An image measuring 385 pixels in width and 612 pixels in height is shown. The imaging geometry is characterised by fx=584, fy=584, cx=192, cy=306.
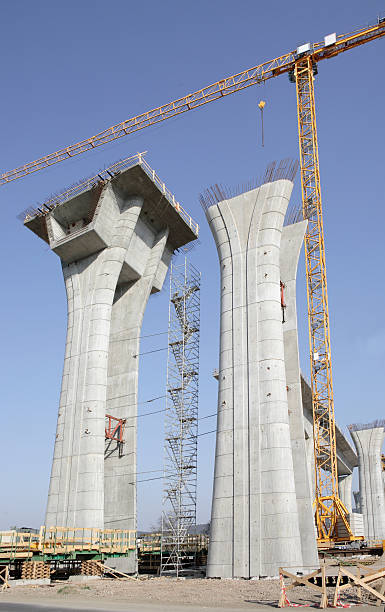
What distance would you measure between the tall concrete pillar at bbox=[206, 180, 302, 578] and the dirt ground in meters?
2.24

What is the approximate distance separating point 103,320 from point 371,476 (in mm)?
48205

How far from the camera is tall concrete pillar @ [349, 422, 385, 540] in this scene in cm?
7400

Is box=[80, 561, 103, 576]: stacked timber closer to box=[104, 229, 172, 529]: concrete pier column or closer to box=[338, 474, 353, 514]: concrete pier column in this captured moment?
box=[104, 229, 172, 529]: concrete pier column

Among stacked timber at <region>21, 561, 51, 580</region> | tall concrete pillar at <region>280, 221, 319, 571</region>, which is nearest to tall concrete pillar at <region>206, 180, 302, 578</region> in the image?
tall concrete pillar at <region>280, 221, 319, 571</region>

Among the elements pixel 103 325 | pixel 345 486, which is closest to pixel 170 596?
pixel 103 325

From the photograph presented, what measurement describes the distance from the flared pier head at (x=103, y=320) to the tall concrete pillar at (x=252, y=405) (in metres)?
10.1

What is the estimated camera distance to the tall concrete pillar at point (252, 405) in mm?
29141

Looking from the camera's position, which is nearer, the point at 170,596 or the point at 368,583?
the point at 368,583

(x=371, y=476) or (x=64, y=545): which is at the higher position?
(x=371, y=476)

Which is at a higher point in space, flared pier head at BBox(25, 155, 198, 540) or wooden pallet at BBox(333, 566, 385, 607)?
flared pier head at BBox(25, 155, 198, 540)

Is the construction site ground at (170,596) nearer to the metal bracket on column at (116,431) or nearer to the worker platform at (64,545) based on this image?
the worker platform at (64,545)

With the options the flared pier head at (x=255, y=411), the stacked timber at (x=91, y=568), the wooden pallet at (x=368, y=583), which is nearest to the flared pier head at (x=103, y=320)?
the stacked timber at (x=91, y=568)

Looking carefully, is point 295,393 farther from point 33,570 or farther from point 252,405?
point 33,570

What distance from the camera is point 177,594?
22.6m
